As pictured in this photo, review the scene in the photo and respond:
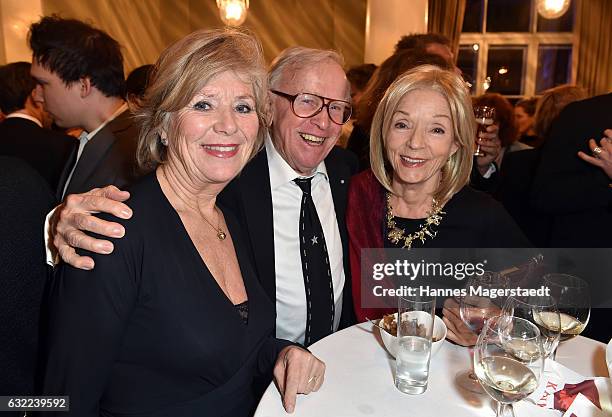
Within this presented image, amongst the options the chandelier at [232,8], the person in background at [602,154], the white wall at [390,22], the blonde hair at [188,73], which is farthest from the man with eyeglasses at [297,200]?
the chandelier at [232,8]

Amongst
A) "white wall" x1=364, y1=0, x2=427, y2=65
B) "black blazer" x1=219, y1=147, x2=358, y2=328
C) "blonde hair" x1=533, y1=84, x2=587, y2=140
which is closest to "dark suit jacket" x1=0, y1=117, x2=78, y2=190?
"black blazer" x1=219, y1=147, x2=358, y2=328

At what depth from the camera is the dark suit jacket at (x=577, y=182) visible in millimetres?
2270

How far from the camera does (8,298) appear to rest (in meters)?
1.28

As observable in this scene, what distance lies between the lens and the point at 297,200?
191cm

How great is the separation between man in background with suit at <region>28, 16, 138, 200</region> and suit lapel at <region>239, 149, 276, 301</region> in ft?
2.19

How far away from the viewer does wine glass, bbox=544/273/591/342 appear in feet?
4.22

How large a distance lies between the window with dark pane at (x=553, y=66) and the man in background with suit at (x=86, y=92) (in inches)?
327

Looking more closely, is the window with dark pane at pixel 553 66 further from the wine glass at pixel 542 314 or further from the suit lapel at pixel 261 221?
the wine glass at pixel 542 314

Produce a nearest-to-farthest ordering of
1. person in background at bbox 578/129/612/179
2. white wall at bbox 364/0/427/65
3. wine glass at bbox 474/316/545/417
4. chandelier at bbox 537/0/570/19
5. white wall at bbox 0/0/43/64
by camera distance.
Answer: wine glass at bbox 474/316/545/417 < person in background at bbox 578/129/612/179 < white wall at bbox 0/0/43/64 < white wall at bbox 364/0/427/65 < chandelier at bbox 537/0/570/19

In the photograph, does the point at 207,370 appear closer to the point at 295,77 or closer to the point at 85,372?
the point at 85,372

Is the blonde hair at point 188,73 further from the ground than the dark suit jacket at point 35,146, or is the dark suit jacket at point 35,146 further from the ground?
the blonde hair at point 188,73

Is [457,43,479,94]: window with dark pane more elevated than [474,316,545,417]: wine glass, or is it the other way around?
[457,43,479,94]: window with dark pane

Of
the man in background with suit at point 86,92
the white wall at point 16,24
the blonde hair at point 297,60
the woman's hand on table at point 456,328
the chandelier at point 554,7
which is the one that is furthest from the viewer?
the chandelier at point 554,7
